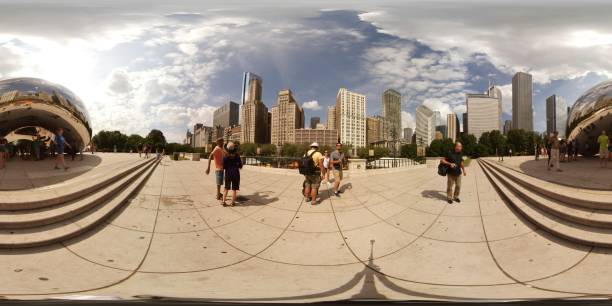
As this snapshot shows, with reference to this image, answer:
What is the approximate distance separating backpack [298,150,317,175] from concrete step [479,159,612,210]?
3.55 ft

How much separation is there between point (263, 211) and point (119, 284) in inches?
31.7

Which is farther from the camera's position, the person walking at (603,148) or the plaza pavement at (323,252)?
the person walking at (603,148)

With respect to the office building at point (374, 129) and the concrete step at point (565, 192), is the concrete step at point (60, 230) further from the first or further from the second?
the concrete step at point (565, 192)

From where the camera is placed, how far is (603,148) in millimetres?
1746

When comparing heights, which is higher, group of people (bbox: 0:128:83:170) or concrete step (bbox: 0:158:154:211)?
group of people (bbox: 0:128:83:170)

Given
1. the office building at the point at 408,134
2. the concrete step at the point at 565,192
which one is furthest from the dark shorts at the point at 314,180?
the concrete step at the point at 565,192

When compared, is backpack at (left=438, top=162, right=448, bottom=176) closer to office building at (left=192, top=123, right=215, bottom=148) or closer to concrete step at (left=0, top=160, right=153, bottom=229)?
office building at (left=192, top=123, right=215, bottom=148)

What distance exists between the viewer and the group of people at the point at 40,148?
6.11 ft

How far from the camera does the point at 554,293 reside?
3.94 feet

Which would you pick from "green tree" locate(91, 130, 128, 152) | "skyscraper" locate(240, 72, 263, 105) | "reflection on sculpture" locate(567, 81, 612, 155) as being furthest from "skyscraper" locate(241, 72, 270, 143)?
"reflection on sculpture" locate(567, 81, 612, 155)

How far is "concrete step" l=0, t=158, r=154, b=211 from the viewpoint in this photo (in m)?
1.65

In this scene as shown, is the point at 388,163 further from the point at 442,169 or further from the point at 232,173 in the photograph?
the point at 232,173

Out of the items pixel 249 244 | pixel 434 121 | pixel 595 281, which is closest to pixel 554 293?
pixel 595 281

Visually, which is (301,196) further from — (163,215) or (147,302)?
(147,302)
